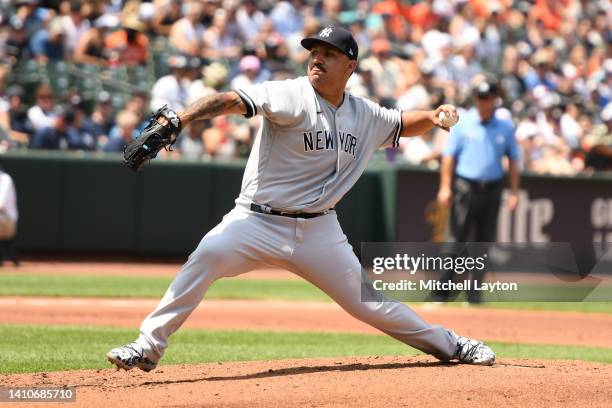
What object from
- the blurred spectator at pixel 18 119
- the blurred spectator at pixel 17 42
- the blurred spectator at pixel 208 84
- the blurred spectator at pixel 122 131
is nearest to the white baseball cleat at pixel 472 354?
the blurred spectator at pixel 122 131

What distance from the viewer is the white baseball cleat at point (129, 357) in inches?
245

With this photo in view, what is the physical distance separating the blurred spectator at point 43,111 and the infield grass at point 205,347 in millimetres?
6625

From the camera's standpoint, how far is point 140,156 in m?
5.85

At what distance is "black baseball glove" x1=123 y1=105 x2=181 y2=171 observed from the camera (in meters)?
5.84

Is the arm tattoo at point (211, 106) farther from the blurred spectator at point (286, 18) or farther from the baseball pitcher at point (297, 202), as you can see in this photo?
the blurred spectator at point (286, 18)

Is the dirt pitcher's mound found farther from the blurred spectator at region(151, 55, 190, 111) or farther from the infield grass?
the blurred spectator at region(151, 55, 190, 111)

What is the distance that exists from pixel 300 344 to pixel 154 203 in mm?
7908

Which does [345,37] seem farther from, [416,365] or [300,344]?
[300,344]

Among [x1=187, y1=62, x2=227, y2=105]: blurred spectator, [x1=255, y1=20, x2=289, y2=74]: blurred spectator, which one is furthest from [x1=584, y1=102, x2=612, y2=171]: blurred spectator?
[x1=187, y1=62, x2=227, y2=105]: blurred spectator

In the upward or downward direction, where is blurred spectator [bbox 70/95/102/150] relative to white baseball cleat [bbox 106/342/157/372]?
upward

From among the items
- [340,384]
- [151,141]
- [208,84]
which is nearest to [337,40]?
[151,141]

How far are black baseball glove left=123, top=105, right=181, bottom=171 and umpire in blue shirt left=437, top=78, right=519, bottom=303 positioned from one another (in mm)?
6601

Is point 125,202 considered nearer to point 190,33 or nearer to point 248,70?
point 248,70

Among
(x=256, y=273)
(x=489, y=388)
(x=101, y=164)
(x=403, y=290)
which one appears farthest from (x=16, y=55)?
(x=489, y=388)
